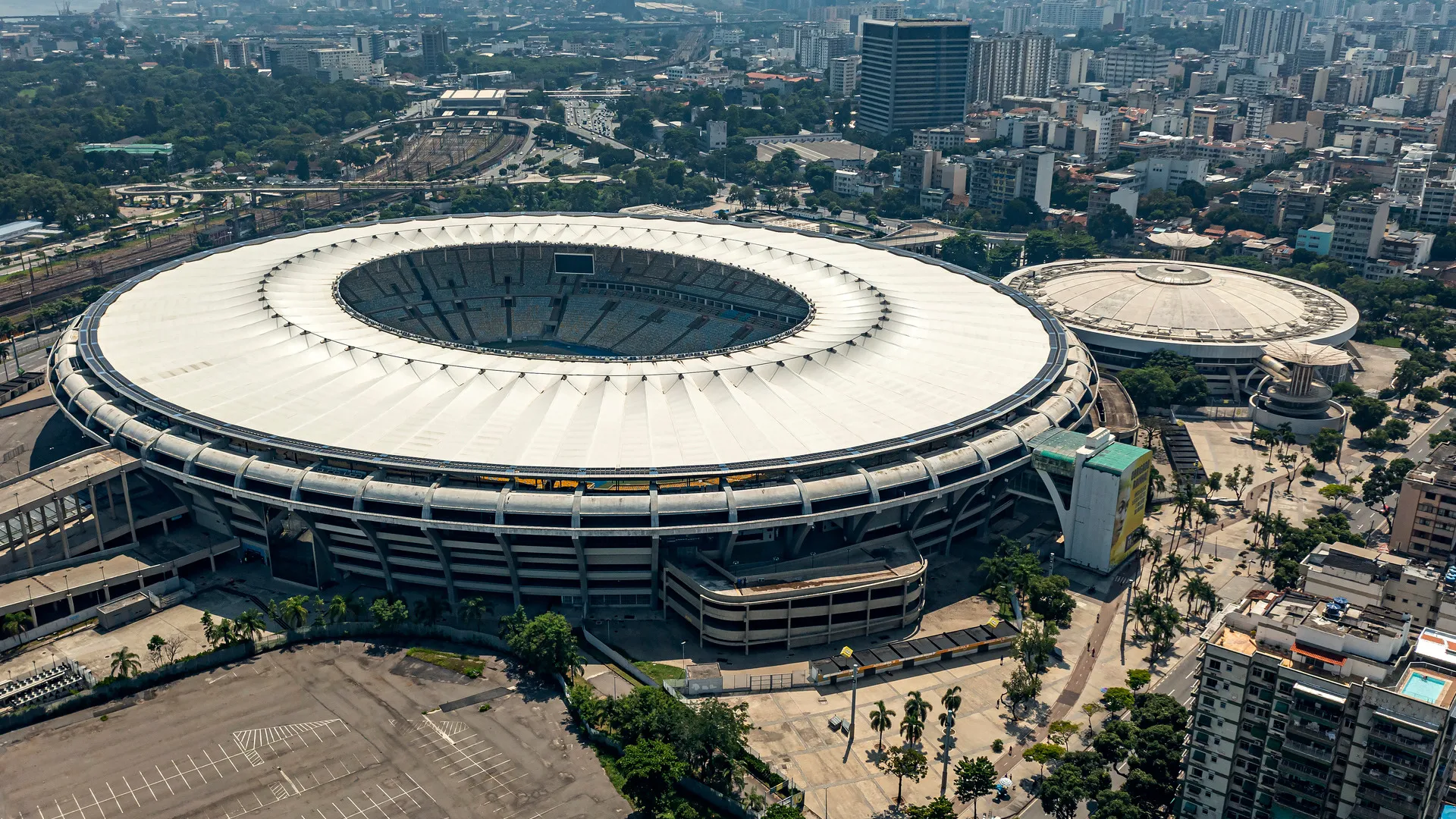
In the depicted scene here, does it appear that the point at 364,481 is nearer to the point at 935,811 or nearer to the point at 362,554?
the point at 362,554

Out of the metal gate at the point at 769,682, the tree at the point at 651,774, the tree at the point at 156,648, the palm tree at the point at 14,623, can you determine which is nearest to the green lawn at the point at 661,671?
the metal gate at the point at 769,682

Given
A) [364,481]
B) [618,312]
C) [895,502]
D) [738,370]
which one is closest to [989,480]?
[895,502]

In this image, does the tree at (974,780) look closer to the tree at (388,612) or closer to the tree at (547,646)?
the tree at (547,646)

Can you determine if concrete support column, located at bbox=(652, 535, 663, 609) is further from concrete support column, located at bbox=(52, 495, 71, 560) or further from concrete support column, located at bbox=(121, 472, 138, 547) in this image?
concrete support column, located at bbox=(52, 495, 71, 560)

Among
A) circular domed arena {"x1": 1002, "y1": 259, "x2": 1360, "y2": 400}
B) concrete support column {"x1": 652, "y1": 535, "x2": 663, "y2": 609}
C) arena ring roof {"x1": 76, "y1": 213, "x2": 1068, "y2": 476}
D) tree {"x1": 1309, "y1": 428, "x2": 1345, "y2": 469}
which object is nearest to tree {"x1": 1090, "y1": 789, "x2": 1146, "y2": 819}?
arena ring roof {"x1": 76, "y1": 213, "x2": 1068, "y2": 476}

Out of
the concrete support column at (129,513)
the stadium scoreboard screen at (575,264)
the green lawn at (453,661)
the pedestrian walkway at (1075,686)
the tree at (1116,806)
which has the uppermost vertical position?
the stadium scoreboard screen at (575,264)

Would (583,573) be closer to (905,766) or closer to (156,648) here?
(905,766)
